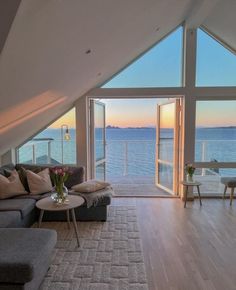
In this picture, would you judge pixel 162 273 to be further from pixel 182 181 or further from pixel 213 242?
pixel 182 181

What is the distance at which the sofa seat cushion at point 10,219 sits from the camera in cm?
271

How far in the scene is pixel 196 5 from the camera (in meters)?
3.71

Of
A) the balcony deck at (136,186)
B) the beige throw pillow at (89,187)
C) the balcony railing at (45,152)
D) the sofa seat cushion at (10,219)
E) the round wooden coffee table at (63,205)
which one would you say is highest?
the balcony railing at (45,152)

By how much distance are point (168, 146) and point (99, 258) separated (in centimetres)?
305

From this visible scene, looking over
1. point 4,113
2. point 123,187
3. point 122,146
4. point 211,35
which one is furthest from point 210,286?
point 122,146

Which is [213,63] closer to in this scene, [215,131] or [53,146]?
[215,131]

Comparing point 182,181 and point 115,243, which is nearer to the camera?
point 115,243

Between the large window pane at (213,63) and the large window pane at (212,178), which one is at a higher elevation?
the large window pane at (213,63)

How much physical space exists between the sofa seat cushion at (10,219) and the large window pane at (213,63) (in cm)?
375

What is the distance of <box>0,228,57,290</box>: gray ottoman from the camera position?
181cm

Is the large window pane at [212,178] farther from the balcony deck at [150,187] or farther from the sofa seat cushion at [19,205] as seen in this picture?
the sofa seat cushion at [19,205]

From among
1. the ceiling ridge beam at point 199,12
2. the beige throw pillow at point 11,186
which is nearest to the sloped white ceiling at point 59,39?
the ceiling ridge beam at point 199,12

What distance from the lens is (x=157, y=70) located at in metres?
4.75

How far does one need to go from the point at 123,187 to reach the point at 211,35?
11.7 ft
